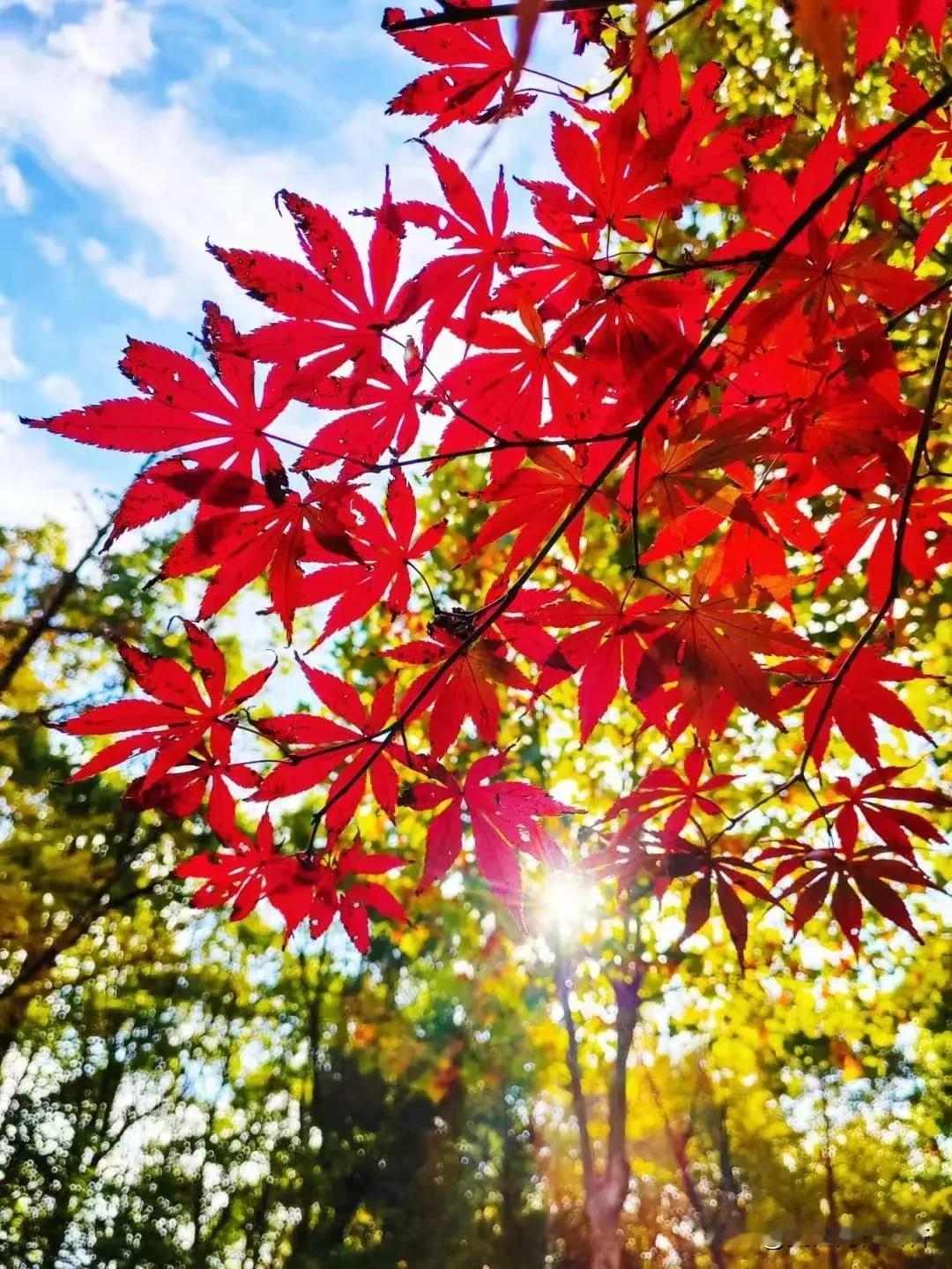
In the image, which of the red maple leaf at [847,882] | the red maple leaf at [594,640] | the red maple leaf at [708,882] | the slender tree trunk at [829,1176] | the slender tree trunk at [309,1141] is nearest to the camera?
the red maple leaf at [594,640]

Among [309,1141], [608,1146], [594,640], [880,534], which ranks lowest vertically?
[594,640]

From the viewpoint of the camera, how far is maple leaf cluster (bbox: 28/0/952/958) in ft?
3.25

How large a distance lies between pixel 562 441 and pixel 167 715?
81cm

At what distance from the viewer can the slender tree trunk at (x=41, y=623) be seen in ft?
20.1

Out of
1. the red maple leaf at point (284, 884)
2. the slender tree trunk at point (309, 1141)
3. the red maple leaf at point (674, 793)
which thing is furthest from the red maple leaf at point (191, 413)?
the slender tree trunk at point (309, 1141)

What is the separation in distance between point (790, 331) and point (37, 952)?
7023 millimetres

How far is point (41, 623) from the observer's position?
6227 mm

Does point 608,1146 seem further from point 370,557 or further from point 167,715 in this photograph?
point 370,557

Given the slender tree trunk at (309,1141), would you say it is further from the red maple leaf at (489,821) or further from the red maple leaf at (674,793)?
the red maple leaf at (489,821)

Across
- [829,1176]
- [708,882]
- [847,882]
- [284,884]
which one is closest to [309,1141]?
[284,884]

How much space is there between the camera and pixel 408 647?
120cm

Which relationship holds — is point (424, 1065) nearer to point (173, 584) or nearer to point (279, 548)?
point (173, 584)

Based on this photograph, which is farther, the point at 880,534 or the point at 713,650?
the point at 880,534

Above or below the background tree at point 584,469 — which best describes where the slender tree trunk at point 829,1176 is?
above
